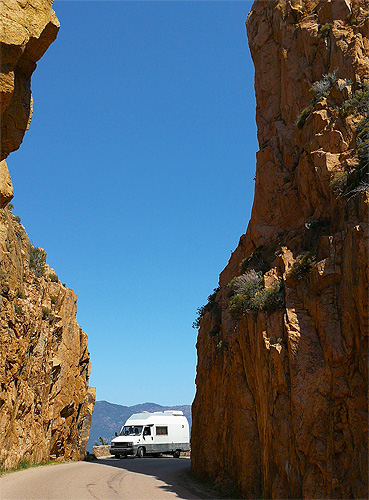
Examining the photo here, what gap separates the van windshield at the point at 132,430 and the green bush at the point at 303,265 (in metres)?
24.1

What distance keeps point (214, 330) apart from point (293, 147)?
9.13 metres

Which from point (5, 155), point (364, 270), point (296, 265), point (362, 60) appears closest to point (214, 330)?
point (296, 265)

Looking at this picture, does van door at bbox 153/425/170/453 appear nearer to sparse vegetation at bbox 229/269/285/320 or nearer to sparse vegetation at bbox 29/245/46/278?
sparse vegetation at bbox 29/245/46/278

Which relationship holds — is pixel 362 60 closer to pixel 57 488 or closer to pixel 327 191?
pixel 327 191

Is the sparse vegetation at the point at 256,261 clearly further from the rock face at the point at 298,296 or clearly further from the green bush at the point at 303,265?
the green bush at the point at 303,265

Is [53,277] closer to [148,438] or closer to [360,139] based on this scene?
[148,438]

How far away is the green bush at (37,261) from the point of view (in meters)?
Answer: 27.9

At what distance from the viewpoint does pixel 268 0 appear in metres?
26.9

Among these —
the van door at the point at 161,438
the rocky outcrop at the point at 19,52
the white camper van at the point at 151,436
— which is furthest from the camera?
the van door at the point at 161,438

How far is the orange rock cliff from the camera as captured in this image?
8.60 meters

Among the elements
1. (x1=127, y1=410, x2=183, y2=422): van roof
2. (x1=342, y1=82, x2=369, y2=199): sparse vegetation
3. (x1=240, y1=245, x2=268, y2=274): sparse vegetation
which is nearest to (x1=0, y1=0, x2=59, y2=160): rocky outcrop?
(x1=342, y1=82, x2=369, y2=199): sparse vegetation

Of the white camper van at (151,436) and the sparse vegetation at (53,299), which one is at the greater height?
the sparse vegetation at (53,299)

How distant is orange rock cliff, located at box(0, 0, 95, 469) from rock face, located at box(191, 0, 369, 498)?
338 inches

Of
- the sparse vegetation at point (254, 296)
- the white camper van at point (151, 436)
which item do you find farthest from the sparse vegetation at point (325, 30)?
the white camper van at point (151, 436)
